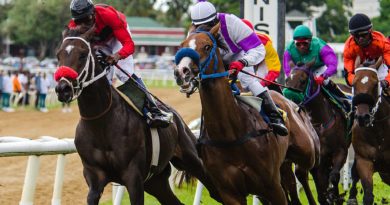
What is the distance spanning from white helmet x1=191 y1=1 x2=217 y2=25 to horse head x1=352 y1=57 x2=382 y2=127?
7.70ft

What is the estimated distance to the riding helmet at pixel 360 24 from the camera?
923cm

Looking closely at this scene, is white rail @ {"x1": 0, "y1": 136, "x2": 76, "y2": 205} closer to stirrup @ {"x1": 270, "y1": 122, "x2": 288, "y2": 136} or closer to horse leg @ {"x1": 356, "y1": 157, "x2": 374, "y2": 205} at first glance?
stirrup @ {"x1": 270, "y1": 122, "x2": 288, "y2": 136}

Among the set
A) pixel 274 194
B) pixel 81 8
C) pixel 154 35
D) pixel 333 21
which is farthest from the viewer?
pixel 154 35

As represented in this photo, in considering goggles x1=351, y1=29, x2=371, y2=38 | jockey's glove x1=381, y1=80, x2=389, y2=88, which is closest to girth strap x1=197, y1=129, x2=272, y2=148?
jockey's glove x1=381, y1=80, x2=389, y2=88

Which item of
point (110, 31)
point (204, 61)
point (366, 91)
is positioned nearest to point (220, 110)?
point (204, 61)

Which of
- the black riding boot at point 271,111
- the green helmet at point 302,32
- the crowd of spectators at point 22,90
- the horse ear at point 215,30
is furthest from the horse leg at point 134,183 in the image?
the crowd of spectators at point 22,90

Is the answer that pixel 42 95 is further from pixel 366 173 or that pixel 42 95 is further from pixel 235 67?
pixel 235 67

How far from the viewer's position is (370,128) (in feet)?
30.4

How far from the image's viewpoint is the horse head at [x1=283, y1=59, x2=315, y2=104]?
1051 centimetres

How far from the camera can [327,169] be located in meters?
10.7

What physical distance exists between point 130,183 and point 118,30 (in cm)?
126

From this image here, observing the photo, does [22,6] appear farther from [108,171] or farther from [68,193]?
[108,171]

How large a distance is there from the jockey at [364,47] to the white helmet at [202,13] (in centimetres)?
267

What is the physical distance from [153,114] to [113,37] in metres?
0.72
